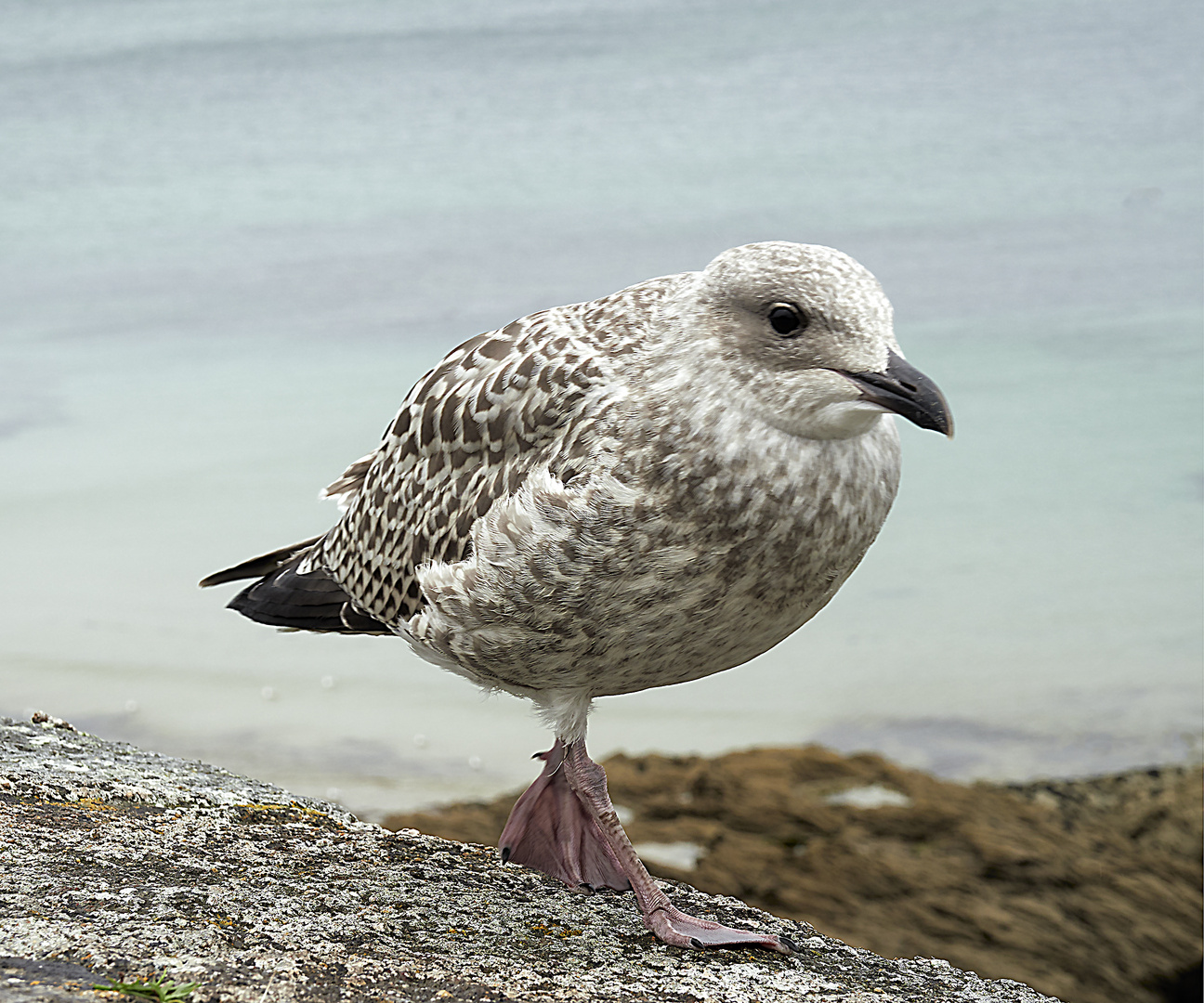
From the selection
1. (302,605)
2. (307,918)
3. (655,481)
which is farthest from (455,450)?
(307,918)

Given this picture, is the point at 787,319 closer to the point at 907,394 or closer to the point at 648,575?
the point at 907,394

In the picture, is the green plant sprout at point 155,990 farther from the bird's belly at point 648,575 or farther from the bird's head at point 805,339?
the bird's head at point 805,339

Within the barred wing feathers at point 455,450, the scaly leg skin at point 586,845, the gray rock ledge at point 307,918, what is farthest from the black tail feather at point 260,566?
the scaly leg skin at point 586,845

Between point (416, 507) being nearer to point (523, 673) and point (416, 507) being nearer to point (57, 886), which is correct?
point (523, 673)

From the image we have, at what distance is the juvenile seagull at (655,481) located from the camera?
330 centimetres

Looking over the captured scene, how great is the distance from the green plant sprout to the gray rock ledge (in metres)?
0.04

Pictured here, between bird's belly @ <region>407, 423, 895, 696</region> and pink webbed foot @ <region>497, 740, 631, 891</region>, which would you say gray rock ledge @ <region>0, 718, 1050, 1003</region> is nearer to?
pink webbed foot @ <region>497, 740, 631, 891</region>

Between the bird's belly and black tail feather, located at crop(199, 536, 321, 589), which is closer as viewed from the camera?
the bird's belly

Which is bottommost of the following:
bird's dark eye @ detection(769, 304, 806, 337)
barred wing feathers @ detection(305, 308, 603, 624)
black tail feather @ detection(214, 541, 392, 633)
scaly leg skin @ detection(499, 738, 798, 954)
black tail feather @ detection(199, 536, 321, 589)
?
scaly leg skin @ detection(499, 738, 798, 954)

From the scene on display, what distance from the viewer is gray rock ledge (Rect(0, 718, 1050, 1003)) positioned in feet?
10.1

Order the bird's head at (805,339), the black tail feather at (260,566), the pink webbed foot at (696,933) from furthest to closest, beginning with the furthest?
the black tail feather at (260,566) < the pink webbed foot at (696,933) < the bird's head at (805,339)

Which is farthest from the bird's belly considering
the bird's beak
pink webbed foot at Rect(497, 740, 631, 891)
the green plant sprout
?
the green plant sprout

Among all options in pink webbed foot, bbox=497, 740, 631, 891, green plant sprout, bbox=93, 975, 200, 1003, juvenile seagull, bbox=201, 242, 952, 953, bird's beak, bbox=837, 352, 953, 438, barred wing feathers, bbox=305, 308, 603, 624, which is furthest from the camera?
pink webbed foot, bbox=497, 740, 631, 891

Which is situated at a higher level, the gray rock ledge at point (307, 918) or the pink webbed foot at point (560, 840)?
the pink webbed foot at point (560, 840)
